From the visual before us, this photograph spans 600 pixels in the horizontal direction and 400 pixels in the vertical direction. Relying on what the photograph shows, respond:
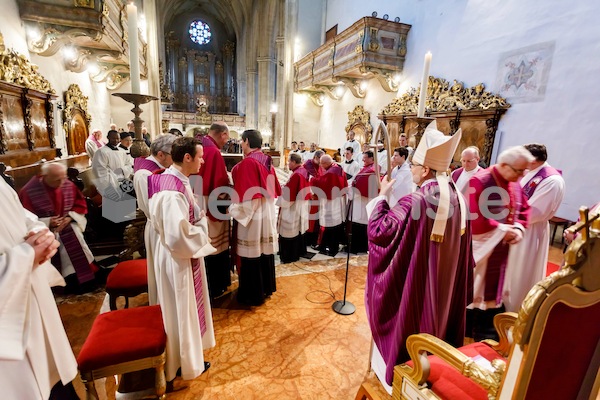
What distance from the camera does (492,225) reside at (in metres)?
2.73

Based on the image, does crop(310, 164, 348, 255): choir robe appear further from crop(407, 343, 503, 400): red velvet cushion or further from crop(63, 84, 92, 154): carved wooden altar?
crop(63, 84, 92, 154): carved wooden altar

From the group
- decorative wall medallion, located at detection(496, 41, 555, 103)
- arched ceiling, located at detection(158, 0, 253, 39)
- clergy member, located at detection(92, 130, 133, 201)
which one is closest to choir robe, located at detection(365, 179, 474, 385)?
clergy member, located at detection(92, 130, 133, 201)

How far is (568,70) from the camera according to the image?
16.8 ft

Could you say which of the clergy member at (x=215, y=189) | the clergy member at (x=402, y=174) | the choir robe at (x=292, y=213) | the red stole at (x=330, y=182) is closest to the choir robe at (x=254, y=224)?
the clergy member at (x=215, y=189)

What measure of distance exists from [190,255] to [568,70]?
22.4 feet

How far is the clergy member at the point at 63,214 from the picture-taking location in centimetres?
284

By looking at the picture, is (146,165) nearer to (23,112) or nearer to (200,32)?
(23,112)

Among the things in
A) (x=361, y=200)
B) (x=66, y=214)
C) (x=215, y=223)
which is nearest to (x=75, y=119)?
(x=66, y=214)

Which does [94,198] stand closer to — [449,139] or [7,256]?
[7,256]

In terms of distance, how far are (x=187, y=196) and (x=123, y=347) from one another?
38.5 inches

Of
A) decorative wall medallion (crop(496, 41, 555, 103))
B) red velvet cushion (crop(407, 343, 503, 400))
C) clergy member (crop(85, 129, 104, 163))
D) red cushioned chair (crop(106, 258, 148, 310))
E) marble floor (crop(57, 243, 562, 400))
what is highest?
decorative wall medallion (crop(496, 41, 555, 103))

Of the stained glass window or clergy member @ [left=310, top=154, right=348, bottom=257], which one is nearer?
clergy member @ [left=310, top=154, right=348, bottom=257]

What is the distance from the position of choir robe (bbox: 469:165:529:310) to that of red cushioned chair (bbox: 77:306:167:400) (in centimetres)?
282

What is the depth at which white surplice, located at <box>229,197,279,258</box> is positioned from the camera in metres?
3.13
